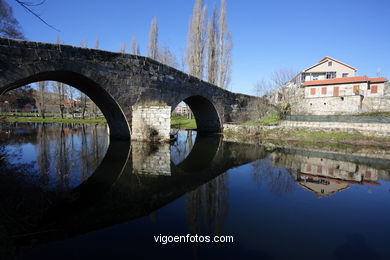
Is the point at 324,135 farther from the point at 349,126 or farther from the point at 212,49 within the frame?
the point at 212,49

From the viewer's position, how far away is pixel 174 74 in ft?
44.2

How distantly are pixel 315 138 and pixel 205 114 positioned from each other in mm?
10114

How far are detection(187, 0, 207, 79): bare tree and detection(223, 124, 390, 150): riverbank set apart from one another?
12042mm

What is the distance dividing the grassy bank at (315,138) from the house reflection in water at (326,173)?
16.1 feet

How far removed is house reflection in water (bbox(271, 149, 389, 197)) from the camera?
583 cm

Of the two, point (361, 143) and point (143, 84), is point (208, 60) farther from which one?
point (361, 143)

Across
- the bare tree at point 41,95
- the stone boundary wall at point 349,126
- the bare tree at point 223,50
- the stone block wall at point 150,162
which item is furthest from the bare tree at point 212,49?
the bare tree at point 41,95

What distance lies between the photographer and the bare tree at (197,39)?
26.3 meters

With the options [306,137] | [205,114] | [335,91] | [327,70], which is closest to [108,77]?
[205,114]

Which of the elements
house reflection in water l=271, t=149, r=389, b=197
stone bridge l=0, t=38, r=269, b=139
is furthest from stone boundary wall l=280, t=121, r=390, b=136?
stone bridge l=0, t=38, r=269, b=139

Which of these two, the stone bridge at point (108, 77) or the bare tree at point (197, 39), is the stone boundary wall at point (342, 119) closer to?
the stone bridge at point (108, 77)

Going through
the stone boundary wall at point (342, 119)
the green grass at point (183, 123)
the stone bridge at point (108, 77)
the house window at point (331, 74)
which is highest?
the house window at point (331, 74)

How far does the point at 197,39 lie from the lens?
26.6m

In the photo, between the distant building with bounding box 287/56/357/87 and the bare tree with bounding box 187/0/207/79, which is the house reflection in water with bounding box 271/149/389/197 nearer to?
the bare tree with bounding box 187/0/207/79
